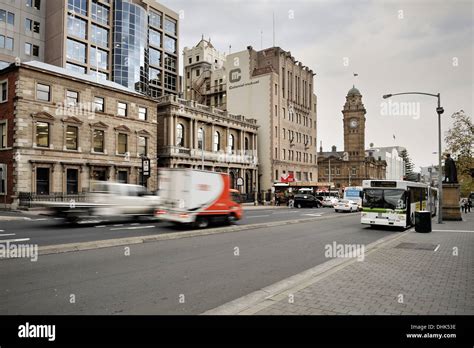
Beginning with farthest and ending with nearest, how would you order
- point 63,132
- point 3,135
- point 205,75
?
point 205,75 < point 63,132 < point 3,135

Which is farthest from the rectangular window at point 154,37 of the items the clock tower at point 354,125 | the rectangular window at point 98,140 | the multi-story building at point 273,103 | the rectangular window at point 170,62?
the clock tower at point 354,125

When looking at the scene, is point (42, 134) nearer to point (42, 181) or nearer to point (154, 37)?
point (42, 181)

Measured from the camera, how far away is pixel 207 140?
48812 mm

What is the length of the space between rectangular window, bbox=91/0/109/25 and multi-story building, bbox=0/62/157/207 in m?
26.4

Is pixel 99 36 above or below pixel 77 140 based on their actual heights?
above

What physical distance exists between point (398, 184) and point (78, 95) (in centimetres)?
2961

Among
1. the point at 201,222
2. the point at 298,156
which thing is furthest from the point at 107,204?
the point at 298,156

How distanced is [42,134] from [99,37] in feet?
106

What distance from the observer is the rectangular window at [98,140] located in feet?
112

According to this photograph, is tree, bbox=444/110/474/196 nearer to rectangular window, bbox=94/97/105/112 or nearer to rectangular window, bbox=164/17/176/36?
rectangular window, bbox=94/97/105/112

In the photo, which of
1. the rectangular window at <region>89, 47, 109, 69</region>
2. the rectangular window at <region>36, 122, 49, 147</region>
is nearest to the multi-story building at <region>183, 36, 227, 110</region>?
the rectangular window at <region>89, 47, 109, 69</region>

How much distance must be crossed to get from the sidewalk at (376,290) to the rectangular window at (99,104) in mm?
31684

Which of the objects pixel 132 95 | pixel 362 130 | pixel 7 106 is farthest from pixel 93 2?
pixel 362 130
